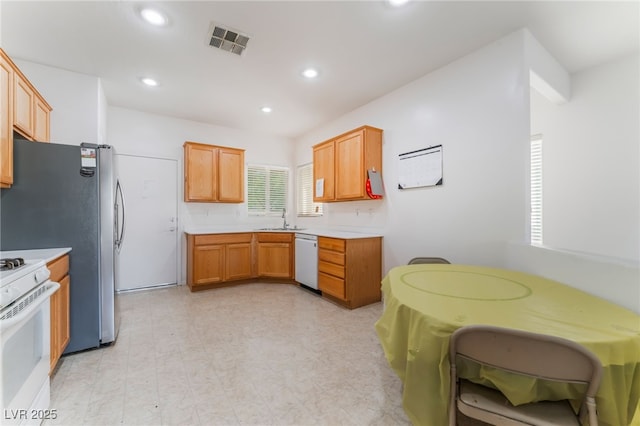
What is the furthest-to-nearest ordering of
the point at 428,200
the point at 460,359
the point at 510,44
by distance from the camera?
the point at 428,200, the point at 510,44, the point at 460,359

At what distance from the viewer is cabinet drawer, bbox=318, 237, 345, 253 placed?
140 inches

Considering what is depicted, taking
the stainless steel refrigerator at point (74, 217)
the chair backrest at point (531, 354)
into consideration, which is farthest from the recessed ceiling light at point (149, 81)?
the chair backrest at point (531, 354)

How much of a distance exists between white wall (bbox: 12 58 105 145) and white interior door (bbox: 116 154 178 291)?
107cm

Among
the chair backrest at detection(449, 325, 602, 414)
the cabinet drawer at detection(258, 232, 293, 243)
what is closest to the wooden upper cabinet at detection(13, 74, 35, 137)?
the cabinet drawer at detection(258, 232, 293, 243)

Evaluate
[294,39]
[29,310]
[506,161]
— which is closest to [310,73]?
[294,39]

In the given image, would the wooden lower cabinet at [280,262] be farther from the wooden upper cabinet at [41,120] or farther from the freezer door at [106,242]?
the wooden upper cabinet at [41,120]

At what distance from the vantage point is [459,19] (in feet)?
7.54

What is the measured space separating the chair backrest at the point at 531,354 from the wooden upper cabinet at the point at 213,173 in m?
4.34

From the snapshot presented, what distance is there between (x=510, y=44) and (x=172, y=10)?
9.64 feet

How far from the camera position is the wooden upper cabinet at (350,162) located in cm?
369

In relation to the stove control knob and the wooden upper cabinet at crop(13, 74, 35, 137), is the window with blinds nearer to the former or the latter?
the wooden upper cabinet at crop(13, 74, 35, 137)

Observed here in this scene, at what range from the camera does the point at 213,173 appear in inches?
183

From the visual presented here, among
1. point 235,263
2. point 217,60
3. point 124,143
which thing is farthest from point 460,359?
point 124,143

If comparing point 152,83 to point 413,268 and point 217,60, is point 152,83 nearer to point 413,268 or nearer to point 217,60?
point 217,60
